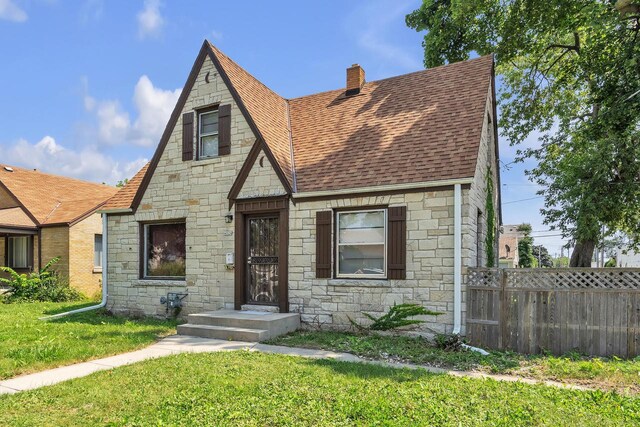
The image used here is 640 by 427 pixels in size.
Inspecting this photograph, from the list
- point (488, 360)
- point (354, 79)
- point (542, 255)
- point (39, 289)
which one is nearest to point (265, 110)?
point (354, 79)

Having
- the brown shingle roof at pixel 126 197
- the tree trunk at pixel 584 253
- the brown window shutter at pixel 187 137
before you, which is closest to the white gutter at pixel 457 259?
the brown window shutter at pixel 187 137

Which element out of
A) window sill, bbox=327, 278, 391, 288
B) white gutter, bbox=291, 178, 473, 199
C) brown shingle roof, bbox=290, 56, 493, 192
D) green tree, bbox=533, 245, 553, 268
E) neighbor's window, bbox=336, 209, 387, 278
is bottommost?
green tree, bbox=533, 245, 553, 268

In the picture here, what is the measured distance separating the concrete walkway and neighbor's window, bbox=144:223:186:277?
2.85 meters

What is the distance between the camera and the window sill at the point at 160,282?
1018 cm

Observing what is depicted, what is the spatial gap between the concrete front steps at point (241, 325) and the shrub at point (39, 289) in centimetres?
935

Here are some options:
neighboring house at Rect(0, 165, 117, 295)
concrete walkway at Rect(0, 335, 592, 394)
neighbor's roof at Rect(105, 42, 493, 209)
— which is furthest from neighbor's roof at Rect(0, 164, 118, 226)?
concrete walkway at Rect(0, 335, 592, 394)

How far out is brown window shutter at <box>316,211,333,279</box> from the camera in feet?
28.2

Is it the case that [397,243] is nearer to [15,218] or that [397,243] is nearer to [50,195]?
[15,218]

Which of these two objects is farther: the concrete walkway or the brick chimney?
the brick chimney

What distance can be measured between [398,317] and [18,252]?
17987 mm

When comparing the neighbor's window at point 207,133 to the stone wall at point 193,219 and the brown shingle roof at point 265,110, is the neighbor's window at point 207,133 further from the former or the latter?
the brown shingle roof at point 265,110

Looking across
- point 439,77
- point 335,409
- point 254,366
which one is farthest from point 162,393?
point 439,77

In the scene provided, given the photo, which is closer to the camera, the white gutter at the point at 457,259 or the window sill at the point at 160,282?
the white gutter at the point at 457,259

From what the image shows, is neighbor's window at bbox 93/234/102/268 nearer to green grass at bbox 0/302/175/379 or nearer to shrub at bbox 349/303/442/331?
green grass at bbox 0/302/175/379
